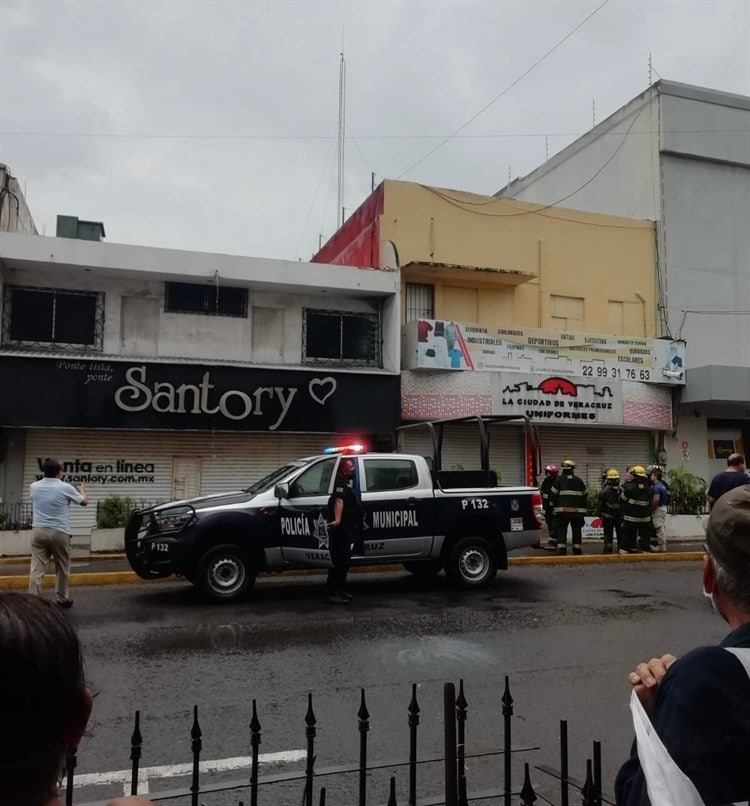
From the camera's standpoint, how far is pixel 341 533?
929cm

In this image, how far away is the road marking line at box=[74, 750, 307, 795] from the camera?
4270 mm

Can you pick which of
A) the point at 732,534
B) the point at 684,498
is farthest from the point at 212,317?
the point at 732,534

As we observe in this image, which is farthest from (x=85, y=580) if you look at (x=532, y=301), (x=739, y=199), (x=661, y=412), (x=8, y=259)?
(x=739, y=199)

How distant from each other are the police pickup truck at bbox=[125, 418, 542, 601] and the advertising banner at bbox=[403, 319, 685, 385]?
8117 mm

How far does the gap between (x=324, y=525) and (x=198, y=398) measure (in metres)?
8.59

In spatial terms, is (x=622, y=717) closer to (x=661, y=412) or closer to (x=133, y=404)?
(x=133, y=404)

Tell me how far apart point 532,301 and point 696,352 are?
18.5 feet

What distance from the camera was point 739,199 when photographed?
23.8 meters

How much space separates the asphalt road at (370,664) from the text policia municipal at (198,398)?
6.67m

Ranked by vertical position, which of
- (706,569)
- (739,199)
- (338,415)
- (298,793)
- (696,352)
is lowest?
(298,793)

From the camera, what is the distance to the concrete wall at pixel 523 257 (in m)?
20.2

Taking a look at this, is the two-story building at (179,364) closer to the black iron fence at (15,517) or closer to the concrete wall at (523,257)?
the black iron fence at (15,517)

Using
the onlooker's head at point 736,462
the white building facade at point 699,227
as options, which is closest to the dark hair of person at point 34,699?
the onlooker's head at point 736,462

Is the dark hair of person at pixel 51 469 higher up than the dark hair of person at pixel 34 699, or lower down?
higher up
